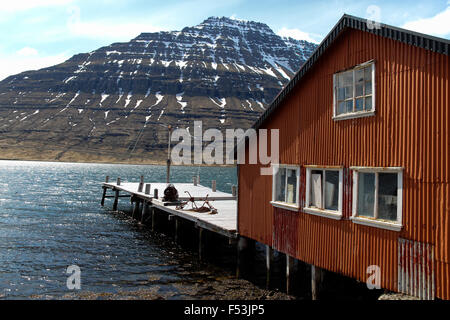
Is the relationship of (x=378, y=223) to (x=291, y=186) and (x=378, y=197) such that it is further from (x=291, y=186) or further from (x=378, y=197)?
(x=291, y=186)

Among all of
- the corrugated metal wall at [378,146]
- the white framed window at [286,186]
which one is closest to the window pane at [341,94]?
the corrugated metal wall at [378,146]

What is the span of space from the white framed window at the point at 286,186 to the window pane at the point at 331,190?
1.34 meters

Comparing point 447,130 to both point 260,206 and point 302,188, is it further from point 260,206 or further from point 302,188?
point 260,206

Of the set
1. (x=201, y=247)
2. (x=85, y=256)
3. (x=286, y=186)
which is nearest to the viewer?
(x=286, y=186)

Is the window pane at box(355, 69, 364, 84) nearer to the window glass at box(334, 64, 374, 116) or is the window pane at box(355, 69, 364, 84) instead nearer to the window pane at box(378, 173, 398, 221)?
the window glass at box(334, 64, 374, 116)

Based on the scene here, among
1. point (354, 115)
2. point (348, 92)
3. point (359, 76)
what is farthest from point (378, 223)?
point (359, 76)

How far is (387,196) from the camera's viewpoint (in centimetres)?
1130

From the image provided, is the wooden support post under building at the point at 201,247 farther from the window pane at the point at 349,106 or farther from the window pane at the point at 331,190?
the window pane at the point at 349,106

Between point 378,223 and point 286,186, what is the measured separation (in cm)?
461

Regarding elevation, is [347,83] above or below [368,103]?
above

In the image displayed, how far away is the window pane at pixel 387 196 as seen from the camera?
436 inches

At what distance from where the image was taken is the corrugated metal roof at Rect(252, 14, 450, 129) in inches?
397

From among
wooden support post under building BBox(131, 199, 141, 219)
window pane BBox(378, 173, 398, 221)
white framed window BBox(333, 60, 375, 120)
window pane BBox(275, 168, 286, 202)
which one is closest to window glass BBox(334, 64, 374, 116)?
white framed window BBox(333, 60, 375, 120)

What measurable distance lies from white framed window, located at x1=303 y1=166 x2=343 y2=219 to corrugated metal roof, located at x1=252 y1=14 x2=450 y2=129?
322cm
